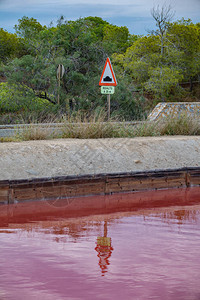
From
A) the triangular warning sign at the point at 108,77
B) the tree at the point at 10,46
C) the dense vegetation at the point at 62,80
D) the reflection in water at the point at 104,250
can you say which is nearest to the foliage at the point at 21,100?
the dense vegetation at the point at 62,80

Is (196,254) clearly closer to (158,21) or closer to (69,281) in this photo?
(69,281)

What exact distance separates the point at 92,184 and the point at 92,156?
160 cm

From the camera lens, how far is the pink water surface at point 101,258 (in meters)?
4.54

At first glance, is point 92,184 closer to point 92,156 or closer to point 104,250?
point 92,156

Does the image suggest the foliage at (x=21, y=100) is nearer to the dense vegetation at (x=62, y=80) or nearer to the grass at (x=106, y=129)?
the dense vegetation at (x=62, y=80)

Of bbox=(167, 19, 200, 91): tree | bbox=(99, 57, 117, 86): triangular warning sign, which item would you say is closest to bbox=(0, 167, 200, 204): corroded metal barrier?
bbox=(99, 57, 117, 86): triangular warning sign

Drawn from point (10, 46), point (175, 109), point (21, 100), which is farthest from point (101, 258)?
point (10, 46)

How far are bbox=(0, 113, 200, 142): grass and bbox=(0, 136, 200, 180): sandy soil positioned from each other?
2.00 feet

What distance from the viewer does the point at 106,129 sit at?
12.6 metres

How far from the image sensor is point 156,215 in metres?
8.01

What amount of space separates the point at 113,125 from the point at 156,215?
5.18 metres

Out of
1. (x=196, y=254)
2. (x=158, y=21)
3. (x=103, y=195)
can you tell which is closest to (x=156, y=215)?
(x=103, y=195)

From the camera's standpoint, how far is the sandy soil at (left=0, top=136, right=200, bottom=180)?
32.3ft

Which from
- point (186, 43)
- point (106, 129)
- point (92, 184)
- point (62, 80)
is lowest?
point (92, 184)
